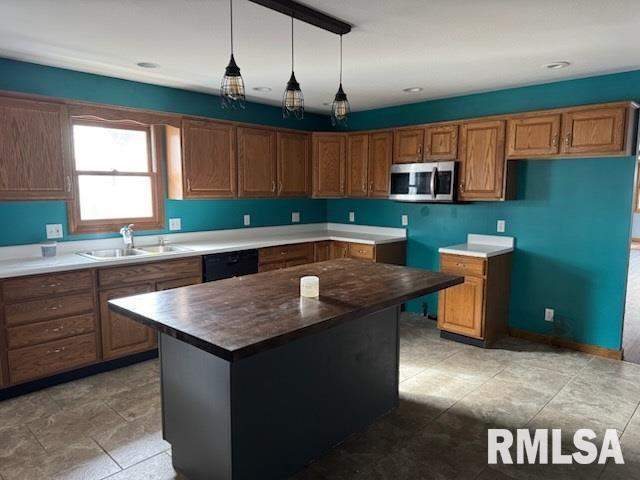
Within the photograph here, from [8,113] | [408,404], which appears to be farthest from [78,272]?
[408,404]

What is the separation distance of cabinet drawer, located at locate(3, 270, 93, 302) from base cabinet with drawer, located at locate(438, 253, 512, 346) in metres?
3.15

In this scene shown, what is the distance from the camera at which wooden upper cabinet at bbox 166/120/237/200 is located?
4.04 m

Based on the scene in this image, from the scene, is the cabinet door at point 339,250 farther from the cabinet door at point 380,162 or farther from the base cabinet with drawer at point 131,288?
the base cabinet with drawer at point 131,288

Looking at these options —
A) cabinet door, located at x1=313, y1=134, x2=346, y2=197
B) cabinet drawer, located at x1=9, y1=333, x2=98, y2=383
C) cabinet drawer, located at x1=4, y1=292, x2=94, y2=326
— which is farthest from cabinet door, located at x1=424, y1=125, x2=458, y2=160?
cabinet drawer, located at x1=9, y1=333, x2=98, y2=383

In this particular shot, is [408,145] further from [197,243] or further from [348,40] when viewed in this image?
[197,243]

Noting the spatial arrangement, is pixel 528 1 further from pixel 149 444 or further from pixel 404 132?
pixel 149 444

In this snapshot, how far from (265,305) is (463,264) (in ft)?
8.30

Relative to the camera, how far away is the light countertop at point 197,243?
3.17m

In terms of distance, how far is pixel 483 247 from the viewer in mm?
4234

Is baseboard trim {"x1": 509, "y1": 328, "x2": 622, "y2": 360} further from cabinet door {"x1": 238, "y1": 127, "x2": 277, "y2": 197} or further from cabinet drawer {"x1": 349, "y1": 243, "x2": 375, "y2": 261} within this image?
cabinet door {"x1": 238, "y1": 127, "x2": 277, "y2": 197}

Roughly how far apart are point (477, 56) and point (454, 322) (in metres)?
2.37

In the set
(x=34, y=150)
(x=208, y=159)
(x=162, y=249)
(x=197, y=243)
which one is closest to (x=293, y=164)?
(x=208, y=159)

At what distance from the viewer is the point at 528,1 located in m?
2.19

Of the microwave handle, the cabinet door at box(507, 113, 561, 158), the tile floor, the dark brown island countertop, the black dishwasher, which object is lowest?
the tile floor
